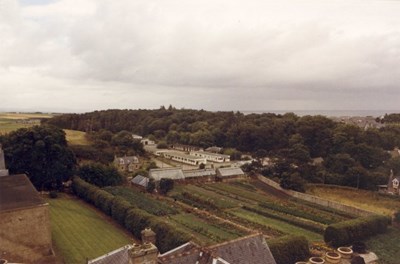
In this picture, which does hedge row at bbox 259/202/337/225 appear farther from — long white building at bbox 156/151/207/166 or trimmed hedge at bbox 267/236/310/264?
long white building at bbox 156/151/207/166

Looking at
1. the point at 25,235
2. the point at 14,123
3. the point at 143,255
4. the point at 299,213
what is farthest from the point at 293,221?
the point at 14,123

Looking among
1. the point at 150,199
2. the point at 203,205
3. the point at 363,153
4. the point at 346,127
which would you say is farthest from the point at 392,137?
the point at 150,199

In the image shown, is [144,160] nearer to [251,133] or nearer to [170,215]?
[251,133]

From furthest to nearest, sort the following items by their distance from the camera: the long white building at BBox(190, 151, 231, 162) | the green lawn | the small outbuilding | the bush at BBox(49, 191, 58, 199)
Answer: the long white building at BBox(190, 151, 231, 162) < the small outbuilding < the bush at BBox(49, 191, 58, 199) < the green lawn

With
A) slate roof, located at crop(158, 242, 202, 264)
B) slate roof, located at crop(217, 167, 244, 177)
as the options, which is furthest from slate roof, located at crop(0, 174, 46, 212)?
slate roof, located at crop(217, 167, 244, 177)

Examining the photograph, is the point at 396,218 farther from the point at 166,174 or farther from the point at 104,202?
the point at 166,174

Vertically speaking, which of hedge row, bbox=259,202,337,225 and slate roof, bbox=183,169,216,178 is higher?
slate roof, bbox=183,169,216,178

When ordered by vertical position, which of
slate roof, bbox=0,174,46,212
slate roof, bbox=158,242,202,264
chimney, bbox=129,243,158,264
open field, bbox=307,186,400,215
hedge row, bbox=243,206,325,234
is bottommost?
hedge row, bbox=243,206,325,234

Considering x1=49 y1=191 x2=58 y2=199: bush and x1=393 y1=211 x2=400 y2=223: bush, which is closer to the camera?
x1=393 y1=211 x2=400 y2=223: bush
